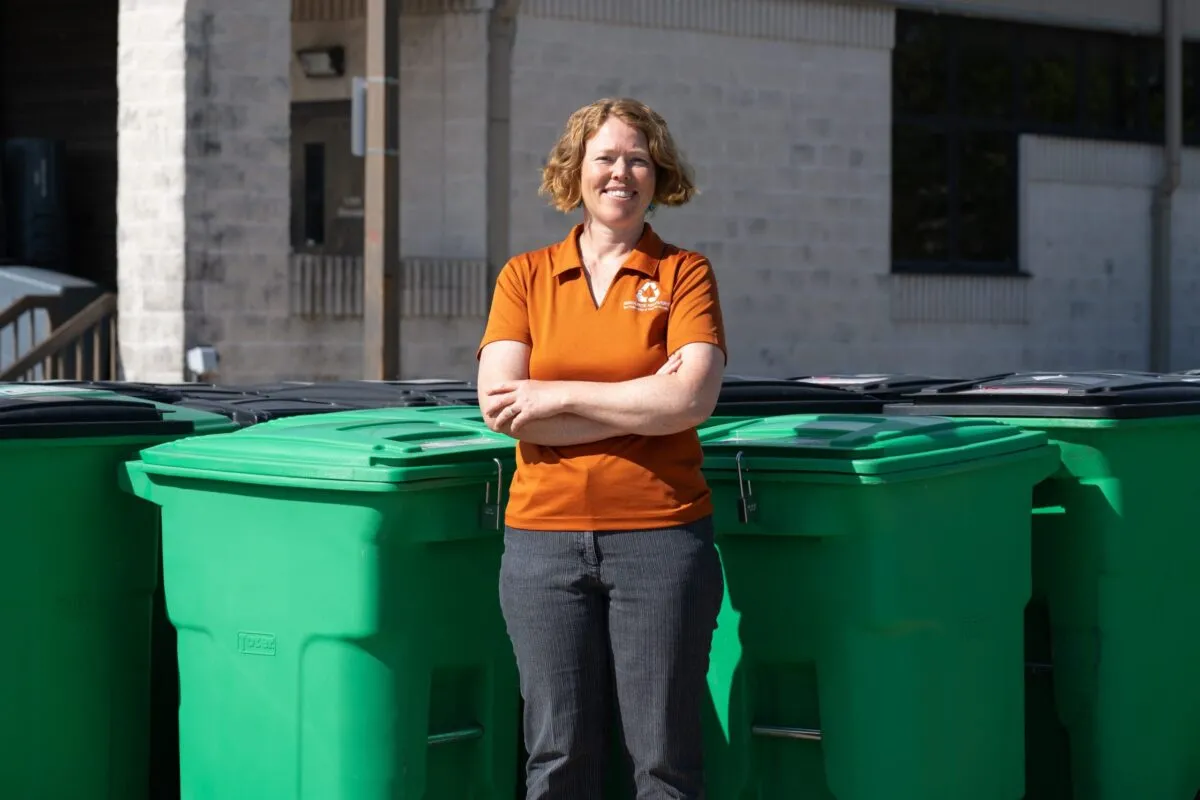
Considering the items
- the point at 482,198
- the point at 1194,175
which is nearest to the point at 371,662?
the point at 482,198

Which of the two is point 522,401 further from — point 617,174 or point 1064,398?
point 1064,398

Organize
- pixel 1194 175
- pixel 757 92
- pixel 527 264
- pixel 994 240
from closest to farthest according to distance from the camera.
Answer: pixel 527 264 < pixel 757 92 < pixel 994 240 < pixel 1194 175

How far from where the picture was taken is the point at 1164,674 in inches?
201

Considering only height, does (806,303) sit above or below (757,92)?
below

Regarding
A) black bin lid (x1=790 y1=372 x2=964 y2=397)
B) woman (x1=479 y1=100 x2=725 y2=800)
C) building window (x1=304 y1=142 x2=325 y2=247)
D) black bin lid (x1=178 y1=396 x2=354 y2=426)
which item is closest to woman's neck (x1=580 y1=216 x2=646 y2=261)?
woman (x1=479 y1=100 x2=725 y2=800)

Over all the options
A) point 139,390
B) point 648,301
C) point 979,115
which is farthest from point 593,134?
point 979,115

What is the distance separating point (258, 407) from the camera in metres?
5.33

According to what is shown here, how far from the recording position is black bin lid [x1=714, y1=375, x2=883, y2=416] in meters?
5.46

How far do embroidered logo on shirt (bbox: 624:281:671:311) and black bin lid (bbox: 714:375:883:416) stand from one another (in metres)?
1.68

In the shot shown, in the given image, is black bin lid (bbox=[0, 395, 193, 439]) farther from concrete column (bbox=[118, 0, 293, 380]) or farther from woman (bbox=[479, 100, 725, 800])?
concrete column (bbox=[118, 0, 293, 380])

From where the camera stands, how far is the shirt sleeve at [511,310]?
150 inches

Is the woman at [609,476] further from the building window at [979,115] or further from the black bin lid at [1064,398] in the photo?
the building window at [979,115]

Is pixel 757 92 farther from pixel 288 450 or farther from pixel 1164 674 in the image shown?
pixel 288 450

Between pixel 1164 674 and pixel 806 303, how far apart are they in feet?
32.7
